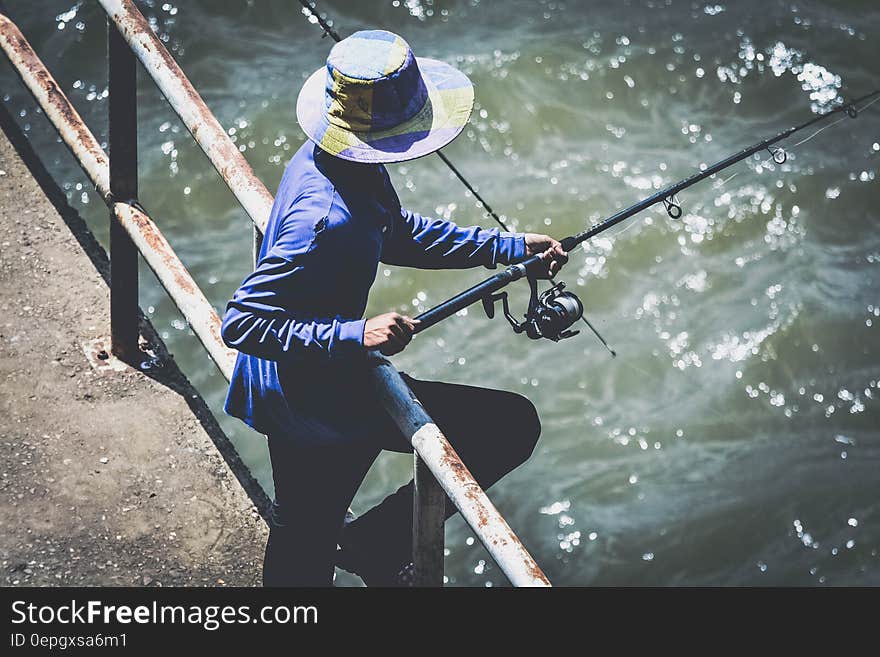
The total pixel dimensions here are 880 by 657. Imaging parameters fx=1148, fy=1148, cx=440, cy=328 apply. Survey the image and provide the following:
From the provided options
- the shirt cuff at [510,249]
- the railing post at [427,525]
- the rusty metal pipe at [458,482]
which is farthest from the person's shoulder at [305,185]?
the shirt cuff at [510,249]

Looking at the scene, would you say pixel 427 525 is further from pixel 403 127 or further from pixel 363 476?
pixel 403 127

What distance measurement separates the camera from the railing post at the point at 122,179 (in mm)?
3537

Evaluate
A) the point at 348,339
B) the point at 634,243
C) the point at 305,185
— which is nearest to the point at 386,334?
the point at 348,339

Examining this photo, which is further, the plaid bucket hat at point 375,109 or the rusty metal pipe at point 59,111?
the rusty metal pipe at point 59,111

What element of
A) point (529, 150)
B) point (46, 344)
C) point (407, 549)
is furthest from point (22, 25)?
point (407, 549)

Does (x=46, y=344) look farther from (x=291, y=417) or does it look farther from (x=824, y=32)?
(x=824, y=32)

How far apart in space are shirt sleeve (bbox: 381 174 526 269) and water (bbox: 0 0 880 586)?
338cm

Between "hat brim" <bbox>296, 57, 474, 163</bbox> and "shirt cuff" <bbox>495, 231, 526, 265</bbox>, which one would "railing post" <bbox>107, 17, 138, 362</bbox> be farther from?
"shirt cuff" <bbox>495, 231, 526, 265</bbox>

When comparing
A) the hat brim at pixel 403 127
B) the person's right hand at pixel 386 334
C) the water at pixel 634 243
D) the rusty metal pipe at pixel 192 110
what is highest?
the hat brim at pixel 403 127

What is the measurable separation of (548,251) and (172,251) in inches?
45.1

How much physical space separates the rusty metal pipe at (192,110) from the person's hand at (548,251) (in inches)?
34.3

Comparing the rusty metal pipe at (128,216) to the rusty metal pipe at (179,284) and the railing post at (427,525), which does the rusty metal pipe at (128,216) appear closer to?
the rusty metal pipe at (179,284)

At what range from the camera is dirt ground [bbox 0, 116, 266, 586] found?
10.9 ft

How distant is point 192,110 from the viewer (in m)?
3.32
